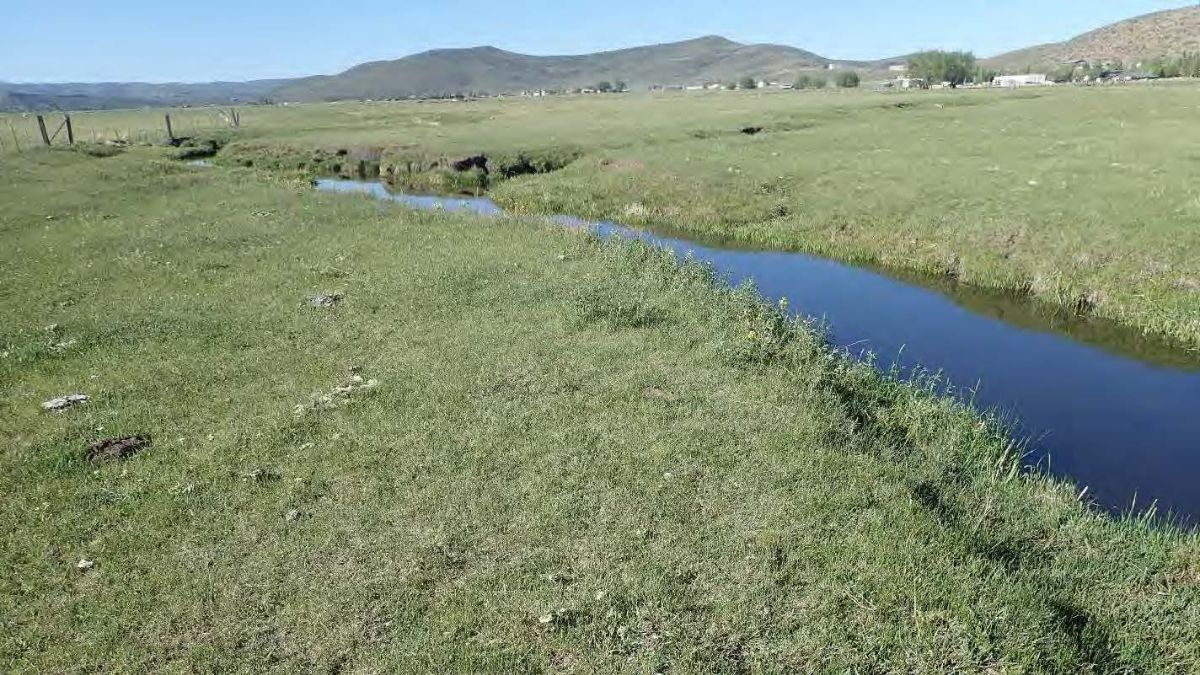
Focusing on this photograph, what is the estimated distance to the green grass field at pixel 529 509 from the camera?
29.5 ft

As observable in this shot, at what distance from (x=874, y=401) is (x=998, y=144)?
137ft

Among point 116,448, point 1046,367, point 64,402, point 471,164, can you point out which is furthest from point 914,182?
point 64,402

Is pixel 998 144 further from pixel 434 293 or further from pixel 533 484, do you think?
pixel 533 484

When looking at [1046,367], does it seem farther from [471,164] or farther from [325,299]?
[471,164]

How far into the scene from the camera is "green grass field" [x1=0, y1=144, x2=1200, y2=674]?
8.99 metres

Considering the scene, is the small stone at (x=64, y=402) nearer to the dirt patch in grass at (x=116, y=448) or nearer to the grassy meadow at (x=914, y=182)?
the dirt patch in grass at (x=116, y=448)

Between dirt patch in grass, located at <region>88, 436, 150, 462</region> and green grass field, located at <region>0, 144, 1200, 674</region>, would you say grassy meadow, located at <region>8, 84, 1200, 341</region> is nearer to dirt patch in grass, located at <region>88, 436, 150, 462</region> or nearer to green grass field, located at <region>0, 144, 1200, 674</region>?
green grass field, located at <region>0, 144, 1200, 674</region>

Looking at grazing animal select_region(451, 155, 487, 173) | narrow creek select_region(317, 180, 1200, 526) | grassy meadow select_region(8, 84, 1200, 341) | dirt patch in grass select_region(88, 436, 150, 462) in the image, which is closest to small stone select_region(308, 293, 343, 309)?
dirt patch in grass select_region(88, 436, 150, 462)

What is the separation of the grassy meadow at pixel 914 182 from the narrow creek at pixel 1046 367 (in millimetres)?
1579

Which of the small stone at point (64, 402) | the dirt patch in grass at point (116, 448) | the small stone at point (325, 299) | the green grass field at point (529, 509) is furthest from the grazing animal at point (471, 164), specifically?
the dirt patch in grass at point (116, 448)

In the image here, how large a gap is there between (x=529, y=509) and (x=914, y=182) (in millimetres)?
35136

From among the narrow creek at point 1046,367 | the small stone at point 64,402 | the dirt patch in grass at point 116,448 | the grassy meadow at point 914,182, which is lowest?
the narrow creek at point 1046,367

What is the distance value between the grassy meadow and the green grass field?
12.9m

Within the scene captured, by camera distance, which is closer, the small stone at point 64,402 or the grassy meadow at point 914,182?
the small stone at point 64,402
